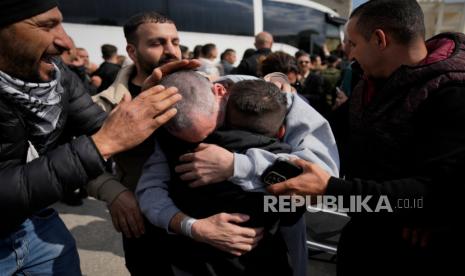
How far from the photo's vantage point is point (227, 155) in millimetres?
1094

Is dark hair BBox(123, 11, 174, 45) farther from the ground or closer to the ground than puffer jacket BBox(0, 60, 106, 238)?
farther from the ground

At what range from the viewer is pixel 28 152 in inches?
49.1

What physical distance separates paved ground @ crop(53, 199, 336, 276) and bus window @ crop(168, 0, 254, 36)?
21.4 feet

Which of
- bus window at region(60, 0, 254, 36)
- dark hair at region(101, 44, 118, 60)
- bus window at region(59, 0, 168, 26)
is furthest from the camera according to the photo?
bus window at region(60, 0, 254, 36)

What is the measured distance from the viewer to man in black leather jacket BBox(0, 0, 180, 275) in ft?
3.45

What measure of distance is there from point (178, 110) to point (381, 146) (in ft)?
2.77

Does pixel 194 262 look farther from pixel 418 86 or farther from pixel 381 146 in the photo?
pixel 418 86

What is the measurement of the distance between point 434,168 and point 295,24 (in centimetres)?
1189

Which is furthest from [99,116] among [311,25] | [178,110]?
[311,25]

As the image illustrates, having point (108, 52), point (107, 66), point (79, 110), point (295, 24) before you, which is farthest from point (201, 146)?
point (295, 24)

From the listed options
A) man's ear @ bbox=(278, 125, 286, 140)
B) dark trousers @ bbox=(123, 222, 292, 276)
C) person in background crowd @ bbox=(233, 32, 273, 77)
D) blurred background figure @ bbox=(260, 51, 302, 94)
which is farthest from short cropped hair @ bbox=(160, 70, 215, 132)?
person in background crowd @ bbox=(233, 32, 273, 77)

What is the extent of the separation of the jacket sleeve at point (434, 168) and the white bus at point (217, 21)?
311 inches

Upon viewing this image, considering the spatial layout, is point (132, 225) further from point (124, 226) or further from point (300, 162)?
point (300, 162)

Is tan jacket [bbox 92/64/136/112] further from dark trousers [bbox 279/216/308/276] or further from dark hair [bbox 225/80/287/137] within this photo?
dark trousers [bbox 279/216/308/276]
